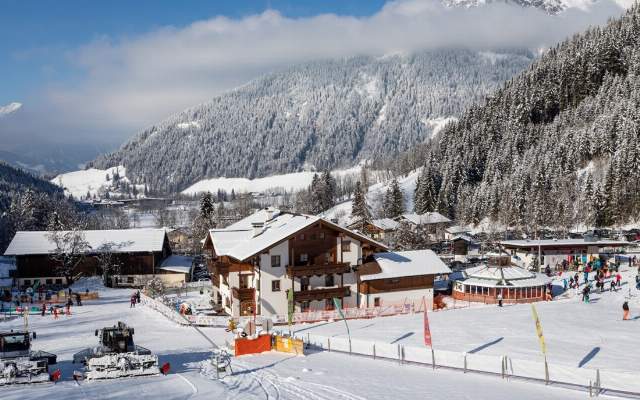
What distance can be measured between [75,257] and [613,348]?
61.7m

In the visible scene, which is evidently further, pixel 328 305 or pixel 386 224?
pixel 386 224

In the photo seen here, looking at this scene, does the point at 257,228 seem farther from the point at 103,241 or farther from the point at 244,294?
the point at 103,241

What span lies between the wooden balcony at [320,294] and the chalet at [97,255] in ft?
104

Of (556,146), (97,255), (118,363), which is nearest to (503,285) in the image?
(118,363)

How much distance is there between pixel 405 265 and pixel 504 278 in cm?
899

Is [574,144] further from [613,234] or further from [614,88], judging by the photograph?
[613,234]

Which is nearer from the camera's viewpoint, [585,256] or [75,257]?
[585,256]

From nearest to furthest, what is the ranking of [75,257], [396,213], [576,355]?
[576,355] → [75,257] → [396,213]

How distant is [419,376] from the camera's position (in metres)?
24.0

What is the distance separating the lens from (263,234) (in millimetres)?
49938

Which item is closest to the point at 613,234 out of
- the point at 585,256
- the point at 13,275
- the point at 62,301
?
the point at 585,256

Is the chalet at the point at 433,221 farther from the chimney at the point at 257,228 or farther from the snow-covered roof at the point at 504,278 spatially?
the chimney at the point at 257,228

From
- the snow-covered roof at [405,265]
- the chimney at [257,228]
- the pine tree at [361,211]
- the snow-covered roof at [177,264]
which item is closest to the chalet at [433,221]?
the pine tree at [361,211]

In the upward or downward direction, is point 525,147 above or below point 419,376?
above
